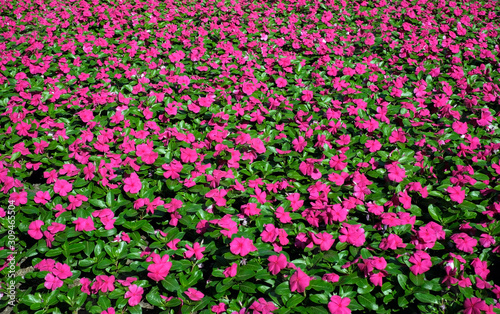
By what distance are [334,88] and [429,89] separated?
3.06 ft

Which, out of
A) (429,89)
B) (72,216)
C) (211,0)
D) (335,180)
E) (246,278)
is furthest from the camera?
(211,0)

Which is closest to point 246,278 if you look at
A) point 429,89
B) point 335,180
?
point 335,180

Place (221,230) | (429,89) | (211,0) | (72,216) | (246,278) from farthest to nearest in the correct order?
1. (211,0)
2. (429,89)
3. (72,216)
4. (221,230)
5. (246,278)

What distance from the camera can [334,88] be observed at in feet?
11.3

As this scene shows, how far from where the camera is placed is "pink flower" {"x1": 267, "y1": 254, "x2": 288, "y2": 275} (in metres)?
1.76

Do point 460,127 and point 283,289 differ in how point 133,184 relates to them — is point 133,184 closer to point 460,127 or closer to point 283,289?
point 283,289

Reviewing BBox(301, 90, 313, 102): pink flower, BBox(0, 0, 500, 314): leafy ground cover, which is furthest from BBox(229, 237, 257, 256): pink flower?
BBox(301, 90, 313, 102): pink flower

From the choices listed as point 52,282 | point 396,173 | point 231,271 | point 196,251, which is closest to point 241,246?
point 231,271

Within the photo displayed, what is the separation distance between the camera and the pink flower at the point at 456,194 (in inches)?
84.7

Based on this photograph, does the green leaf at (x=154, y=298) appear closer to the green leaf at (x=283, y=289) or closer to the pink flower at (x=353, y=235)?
the green leaf at (x=283, y=289)

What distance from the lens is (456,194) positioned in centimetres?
217

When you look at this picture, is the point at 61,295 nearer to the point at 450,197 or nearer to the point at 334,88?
the point at 450,197

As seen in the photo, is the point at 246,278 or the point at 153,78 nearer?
the point at 246,278

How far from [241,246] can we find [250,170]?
0.79 metres
